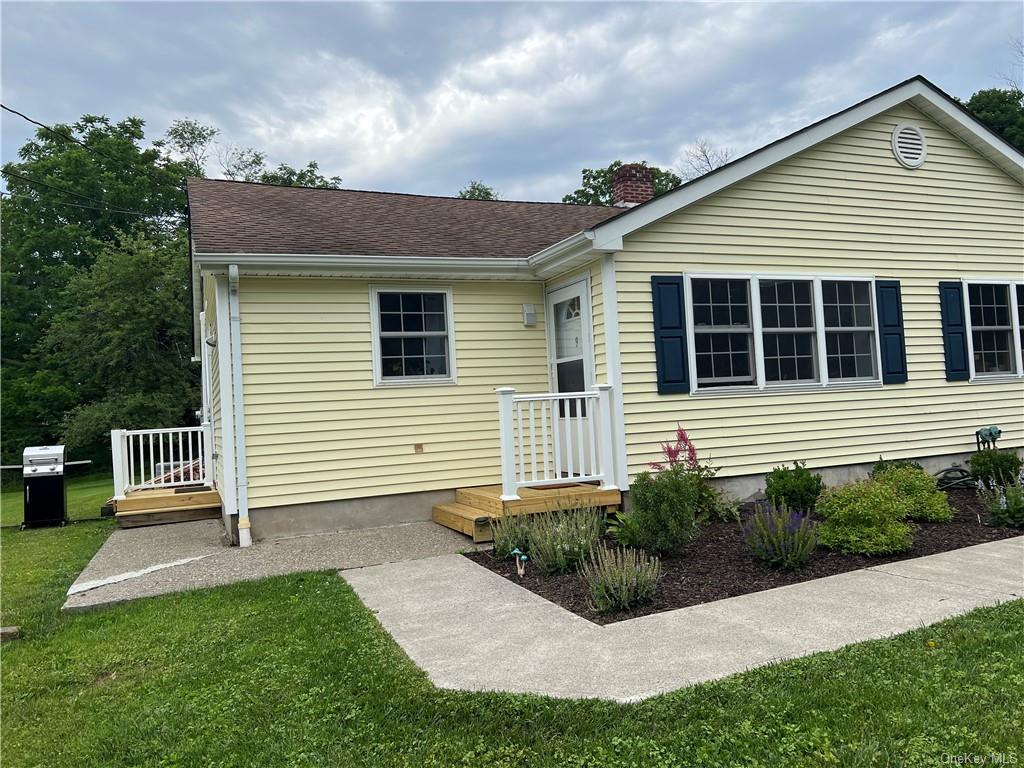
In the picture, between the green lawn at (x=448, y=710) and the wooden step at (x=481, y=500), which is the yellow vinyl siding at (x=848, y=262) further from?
the green lawn at (x=448, y=710)

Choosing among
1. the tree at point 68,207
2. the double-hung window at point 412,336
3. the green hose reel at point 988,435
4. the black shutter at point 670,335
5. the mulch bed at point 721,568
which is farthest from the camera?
the tree at point 68,207

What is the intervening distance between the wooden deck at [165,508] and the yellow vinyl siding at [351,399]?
2.56 m

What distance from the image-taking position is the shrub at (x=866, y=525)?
5453 millimetres

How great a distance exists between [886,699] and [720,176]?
20.1 feet

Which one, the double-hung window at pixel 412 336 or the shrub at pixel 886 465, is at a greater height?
the double-hung window at pixel 412 336

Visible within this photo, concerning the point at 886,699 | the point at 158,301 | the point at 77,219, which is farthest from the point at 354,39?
the point at 77,219

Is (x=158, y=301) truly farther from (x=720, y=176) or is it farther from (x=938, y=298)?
(x=938, y=298)

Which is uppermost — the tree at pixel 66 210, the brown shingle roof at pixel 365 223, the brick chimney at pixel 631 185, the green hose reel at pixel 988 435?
the tree at pixel 66 210

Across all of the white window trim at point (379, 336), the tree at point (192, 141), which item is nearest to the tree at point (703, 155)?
the white window trim at point (379, 336)

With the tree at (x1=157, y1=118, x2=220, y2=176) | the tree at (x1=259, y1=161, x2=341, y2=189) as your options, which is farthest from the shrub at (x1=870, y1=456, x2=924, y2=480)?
the tree at (x1=157, y1=118, x2=220, y2=176)

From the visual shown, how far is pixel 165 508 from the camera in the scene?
9.14m

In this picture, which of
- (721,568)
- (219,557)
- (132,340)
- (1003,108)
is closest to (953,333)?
(721,568)

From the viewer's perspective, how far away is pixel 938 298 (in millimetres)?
8883

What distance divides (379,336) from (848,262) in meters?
5.77
